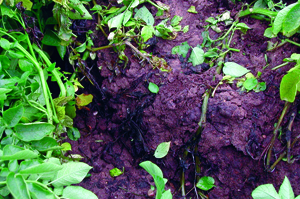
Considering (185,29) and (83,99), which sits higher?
(185,29)

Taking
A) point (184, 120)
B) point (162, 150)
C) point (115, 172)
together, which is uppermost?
point (184, 120)

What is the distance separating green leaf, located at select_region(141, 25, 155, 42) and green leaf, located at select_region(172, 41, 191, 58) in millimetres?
135

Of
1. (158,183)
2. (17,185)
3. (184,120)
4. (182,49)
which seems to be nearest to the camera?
(17,185)

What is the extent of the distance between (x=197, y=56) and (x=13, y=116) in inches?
31.0

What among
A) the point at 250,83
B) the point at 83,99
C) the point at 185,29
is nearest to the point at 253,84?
the point at 250,83

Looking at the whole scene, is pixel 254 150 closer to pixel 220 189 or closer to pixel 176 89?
pixel 220 189

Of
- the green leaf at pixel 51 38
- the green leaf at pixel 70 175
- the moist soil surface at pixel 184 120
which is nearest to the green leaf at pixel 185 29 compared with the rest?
the moist soil surface at pixel 184 120

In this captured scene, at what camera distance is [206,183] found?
1.00 metres

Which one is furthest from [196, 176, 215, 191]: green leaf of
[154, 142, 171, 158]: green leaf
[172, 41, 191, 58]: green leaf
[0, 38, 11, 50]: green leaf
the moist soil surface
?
[0, 38, 11, 50]: green leaf

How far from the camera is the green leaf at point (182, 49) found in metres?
1.16

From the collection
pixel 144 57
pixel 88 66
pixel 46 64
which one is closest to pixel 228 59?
pixel 144 57

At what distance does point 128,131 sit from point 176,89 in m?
0.29

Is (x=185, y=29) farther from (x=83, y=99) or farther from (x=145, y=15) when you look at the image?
(x=83, y=99)

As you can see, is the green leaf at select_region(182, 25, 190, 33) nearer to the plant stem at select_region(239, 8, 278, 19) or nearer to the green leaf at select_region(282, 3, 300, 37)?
the plant stem at select_region(239, 8, 278, 19)
